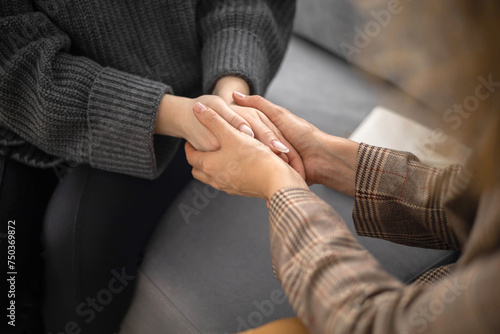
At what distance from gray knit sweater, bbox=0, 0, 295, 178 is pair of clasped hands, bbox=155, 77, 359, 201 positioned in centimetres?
5

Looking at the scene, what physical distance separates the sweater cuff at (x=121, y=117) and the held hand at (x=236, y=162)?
0.09 metres

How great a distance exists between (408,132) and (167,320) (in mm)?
730

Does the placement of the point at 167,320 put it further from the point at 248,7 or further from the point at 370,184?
the point at 248,7

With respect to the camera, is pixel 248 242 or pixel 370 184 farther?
pixel 248 242

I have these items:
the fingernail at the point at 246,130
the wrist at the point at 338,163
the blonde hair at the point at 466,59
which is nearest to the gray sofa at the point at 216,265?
the wrist at the point at 338,163

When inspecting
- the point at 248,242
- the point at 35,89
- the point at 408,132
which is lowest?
the point at 248,242

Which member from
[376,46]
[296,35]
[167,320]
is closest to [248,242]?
[167,320]

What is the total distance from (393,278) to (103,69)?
62 centimetres

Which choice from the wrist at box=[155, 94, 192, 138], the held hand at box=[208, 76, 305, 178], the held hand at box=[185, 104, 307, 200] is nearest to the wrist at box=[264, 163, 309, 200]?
the held hand at box=[185, 104, 307, 200]

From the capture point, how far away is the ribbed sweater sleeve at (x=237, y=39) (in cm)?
84

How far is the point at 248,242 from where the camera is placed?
33.7 inches

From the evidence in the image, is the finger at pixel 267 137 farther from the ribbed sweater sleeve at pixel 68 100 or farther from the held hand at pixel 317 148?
the ribbed sweater sleeve at pixel 68 100

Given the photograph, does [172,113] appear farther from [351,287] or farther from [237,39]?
[351,287]

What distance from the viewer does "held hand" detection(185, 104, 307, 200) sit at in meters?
0.66
